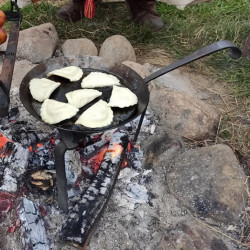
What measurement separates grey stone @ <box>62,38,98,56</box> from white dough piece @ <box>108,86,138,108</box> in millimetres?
1507

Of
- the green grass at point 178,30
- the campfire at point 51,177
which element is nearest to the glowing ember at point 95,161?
the campfire at point 51,177

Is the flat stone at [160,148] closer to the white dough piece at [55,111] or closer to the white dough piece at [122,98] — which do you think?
the white dough piece at [122,98]

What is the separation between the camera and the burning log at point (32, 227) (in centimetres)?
209

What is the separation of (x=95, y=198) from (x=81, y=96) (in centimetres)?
71

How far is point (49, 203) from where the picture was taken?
234 cm

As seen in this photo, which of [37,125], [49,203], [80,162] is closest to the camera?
[49,203]

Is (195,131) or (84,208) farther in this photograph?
(195,131)

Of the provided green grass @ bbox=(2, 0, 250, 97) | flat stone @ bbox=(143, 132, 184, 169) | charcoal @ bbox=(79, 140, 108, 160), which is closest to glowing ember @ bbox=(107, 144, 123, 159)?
charcoal @ bbox=(79, 140, 108, 160)

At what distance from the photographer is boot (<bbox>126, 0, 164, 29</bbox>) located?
445cm

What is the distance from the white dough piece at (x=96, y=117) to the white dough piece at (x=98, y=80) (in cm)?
21

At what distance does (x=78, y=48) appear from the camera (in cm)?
367

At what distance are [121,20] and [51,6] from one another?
1006mm

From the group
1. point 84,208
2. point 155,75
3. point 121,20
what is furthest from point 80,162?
point 121,20

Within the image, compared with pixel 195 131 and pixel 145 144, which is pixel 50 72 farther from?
pixel 195 131
